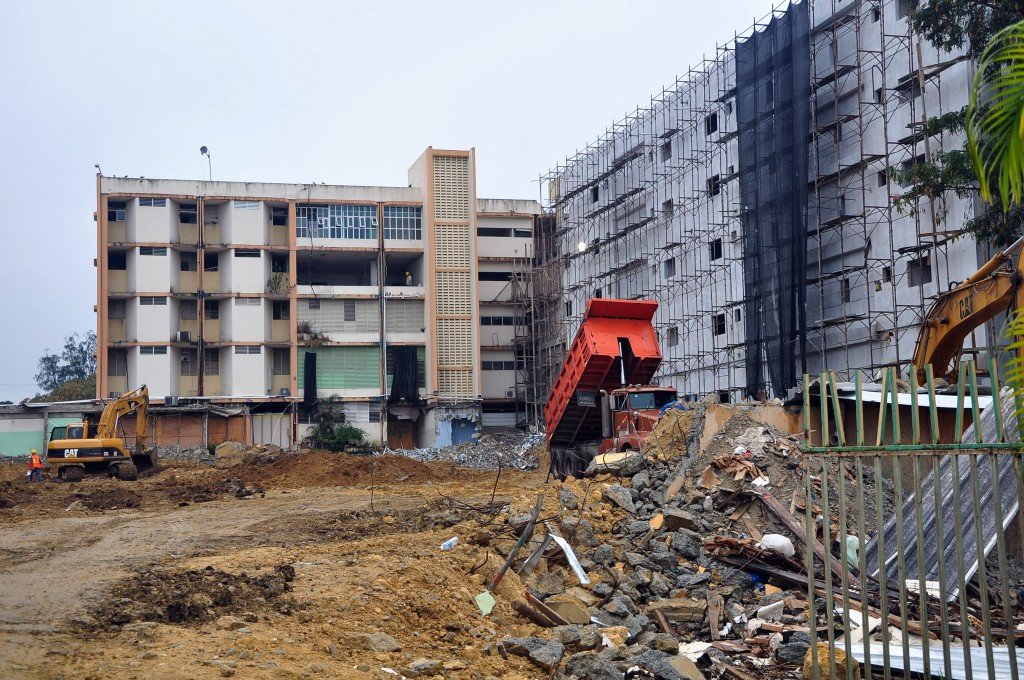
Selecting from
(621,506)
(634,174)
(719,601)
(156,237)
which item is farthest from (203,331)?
(719,601)

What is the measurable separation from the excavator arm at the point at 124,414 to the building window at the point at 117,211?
56.2ft

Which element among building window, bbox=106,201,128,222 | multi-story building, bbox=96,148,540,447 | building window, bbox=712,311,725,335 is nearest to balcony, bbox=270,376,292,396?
multi-story building, bbox=96,148,540,447

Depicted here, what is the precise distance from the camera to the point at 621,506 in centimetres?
1582

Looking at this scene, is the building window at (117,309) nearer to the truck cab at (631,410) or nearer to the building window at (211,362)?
the building window at (211,362)

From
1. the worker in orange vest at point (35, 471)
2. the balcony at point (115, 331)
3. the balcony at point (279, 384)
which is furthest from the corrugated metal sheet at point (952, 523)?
the balcony at point (115, 331)

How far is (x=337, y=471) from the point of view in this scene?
33375 mm

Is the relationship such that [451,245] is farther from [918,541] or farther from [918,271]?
[918,541]

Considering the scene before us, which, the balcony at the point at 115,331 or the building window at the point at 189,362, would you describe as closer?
the balcony at the point at 115,331

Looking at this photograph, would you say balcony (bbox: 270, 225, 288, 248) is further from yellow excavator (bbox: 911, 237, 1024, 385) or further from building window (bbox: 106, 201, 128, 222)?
yellow excavator (bbox: 911, 237, 1024, 385)

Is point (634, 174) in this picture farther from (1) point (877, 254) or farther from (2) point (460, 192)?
(1) point (877, 254)

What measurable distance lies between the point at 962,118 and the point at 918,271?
19.7 ft

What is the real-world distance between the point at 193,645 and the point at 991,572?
8.61m

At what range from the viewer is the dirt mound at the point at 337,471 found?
31.8 metres

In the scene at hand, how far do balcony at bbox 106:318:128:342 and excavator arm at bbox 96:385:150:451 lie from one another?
602 inches
